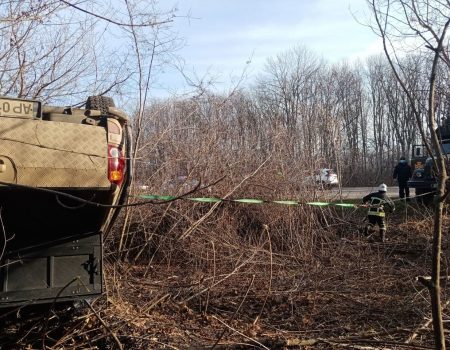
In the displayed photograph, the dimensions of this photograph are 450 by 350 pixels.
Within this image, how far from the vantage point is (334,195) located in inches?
443

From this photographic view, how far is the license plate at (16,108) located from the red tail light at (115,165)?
617 mm

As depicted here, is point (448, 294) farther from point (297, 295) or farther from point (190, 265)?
point (190, 265)

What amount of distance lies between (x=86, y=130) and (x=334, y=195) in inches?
335

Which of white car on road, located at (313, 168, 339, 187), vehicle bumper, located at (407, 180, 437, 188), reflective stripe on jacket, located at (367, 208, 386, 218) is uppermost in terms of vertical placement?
white car on road, located at (313, 168, 339, 187)

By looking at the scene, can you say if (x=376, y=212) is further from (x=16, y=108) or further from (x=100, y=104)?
(x=16, y=108)

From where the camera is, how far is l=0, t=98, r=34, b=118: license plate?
337 centimetres

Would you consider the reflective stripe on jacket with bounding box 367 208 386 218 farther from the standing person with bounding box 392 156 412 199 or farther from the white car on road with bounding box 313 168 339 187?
the standing person with bounding box 392 156 412 199

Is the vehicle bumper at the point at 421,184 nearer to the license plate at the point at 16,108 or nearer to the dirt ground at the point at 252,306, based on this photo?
the dirt ground at the point at 252,306

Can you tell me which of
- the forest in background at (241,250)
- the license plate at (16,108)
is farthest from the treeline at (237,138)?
the license plate at (16,108)

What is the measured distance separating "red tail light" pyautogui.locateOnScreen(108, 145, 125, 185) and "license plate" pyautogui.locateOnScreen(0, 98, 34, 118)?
24.3 inches

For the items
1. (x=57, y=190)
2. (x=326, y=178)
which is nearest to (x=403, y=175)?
(x=326, y=178)

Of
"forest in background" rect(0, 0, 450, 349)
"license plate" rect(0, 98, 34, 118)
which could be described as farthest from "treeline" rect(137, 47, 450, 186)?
"license plate" rect(0, 98, 34, 118)

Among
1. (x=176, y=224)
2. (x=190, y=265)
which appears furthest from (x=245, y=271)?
(x=176, y=224)

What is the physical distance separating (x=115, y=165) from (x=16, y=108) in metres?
0.80
